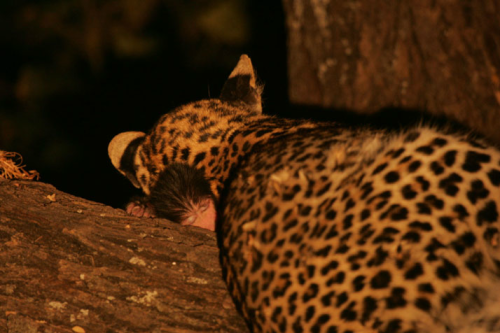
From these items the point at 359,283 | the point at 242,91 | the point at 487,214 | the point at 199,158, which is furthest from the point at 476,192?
the point at 242,91

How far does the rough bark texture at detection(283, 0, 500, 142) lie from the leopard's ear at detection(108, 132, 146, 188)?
4.05ft

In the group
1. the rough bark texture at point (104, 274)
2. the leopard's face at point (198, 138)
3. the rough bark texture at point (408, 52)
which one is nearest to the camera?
the rough bark texture at point (104, 274)

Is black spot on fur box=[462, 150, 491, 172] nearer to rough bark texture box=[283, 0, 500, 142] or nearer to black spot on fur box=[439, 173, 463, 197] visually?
black spot on fur box=[439, 173, 463, 197]

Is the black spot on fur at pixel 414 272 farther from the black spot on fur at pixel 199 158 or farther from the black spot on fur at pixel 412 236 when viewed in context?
the black spot on fur at pixel 199 158

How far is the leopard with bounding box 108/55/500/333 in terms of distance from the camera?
234 cm

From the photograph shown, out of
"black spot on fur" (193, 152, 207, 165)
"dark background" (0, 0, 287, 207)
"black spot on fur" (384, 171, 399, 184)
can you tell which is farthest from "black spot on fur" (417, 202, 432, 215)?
"dark background" (0, 0, 287, 207)

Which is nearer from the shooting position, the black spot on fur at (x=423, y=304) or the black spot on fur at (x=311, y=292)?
the black spot on fur at (x=423, y=304)

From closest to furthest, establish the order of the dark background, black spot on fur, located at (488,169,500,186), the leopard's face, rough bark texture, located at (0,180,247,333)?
black spot on fur, located at (488,169,500,186)
rough bark texture, located at (0,180,247,333)
the leopard's face
the dark background

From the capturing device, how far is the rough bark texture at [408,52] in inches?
154

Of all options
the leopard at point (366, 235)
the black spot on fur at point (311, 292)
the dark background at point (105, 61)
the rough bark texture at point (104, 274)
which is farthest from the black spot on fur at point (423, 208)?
the dark background at point (105, 61)

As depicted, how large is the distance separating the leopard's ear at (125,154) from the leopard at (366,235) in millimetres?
1076

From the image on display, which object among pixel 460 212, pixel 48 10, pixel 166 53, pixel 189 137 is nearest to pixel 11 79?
pixel 48 10

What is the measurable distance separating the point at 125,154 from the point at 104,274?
1092 millimetres

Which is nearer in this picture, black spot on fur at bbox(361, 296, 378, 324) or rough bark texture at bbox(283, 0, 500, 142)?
black spot on fur at bbox(361, 296, 378, 324)
